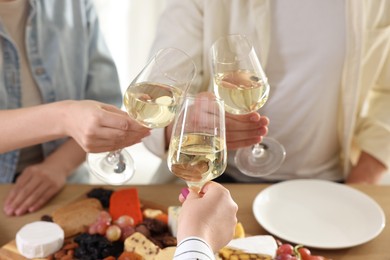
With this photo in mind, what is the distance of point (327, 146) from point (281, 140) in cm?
14

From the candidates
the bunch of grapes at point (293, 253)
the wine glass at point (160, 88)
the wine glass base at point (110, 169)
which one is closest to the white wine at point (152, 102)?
the wine glass at point (160, 88)

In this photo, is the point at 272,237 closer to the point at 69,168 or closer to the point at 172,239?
the point at 172,239

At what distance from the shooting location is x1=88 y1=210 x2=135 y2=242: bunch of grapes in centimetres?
115

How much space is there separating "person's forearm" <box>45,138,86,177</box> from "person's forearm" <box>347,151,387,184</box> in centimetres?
82

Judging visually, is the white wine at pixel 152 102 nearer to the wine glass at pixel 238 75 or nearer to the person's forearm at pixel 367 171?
the wine glass at pixel 238 75

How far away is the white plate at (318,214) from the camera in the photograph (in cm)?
122

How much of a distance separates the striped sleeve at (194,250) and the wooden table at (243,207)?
0.50 meters

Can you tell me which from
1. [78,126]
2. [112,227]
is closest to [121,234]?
[112,227]

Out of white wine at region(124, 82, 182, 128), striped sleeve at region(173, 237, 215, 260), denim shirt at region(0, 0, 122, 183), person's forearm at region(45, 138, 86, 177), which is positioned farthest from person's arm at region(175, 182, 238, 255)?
denim shirt at region(0, 0, 122, 183)

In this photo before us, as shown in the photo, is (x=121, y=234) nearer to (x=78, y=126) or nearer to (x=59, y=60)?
(x=78, y=126)

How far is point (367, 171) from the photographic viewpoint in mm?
1641

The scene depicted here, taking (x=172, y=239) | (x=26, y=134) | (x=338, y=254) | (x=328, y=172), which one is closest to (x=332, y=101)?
(x=328, y=172)

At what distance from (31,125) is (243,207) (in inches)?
21.3

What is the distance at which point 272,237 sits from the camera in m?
1.13
